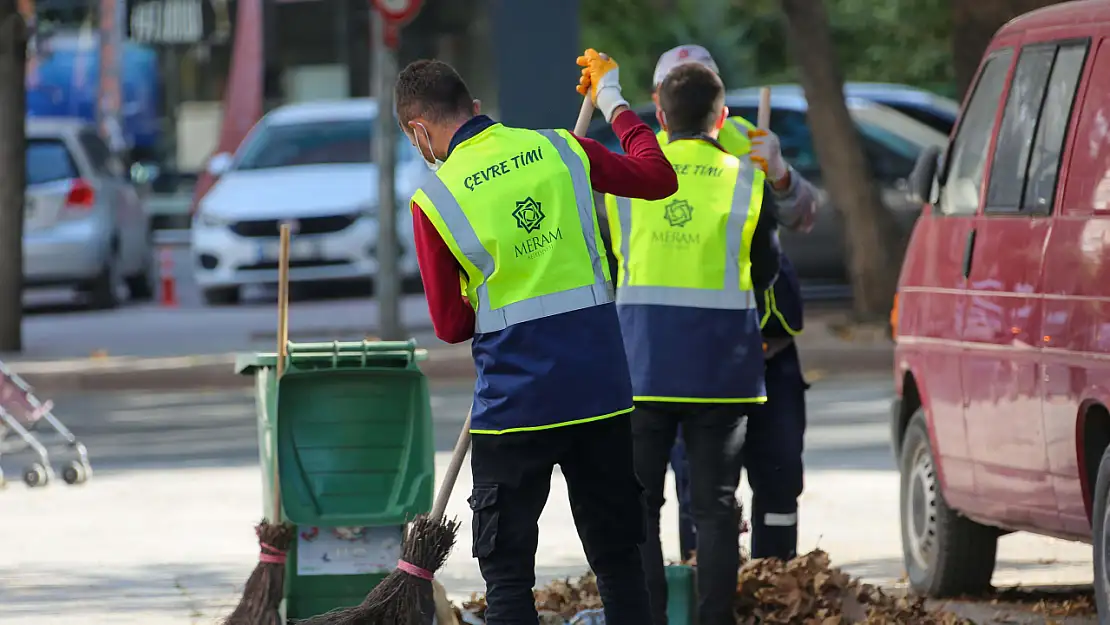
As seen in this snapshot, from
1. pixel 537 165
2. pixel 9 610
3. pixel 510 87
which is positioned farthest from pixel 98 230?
pixel 537 165

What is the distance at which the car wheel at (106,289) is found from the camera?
2106 centimetres

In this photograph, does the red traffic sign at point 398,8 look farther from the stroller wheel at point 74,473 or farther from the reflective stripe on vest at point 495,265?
the reflective stripe on vest at point 495,265

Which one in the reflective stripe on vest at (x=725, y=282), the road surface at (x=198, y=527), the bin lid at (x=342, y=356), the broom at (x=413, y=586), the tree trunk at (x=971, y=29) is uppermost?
the tree trunk at (x=971, y=29)

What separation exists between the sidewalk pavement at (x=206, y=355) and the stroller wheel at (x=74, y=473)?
4352 millimetres

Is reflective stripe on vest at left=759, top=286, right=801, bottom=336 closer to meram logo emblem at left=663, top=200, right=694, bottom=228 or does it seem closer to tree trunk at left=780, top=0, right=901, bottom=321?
meram logo emblem at left=663, top=200, right=694, bottom=228

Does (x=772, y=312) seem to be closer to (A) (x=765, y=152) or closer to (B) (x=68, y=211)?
(A) (x=765, y=152)

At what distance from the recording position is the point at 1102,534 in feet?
20.6

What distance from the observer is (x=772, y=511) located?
23.6ft

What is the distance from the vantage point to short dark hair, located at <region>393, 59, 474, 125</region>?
17.8 ft

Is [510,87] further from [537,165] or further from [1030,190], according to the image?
[537,165]

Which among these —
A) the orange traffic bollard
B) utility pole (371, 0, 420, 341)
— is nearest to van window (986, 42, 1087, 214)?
utility pole (371, 0, 420, 341)

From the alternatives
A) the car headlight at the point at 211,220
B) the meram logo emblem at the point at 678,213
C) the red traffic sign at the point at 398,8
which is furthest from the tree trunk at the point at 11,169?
the meram logo emblem at the point at 678,213

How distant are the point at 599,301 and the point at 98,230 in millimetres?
15679

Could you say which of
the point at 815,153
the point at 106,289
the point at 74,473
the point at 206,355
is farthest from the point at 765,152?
the point at 106,289
